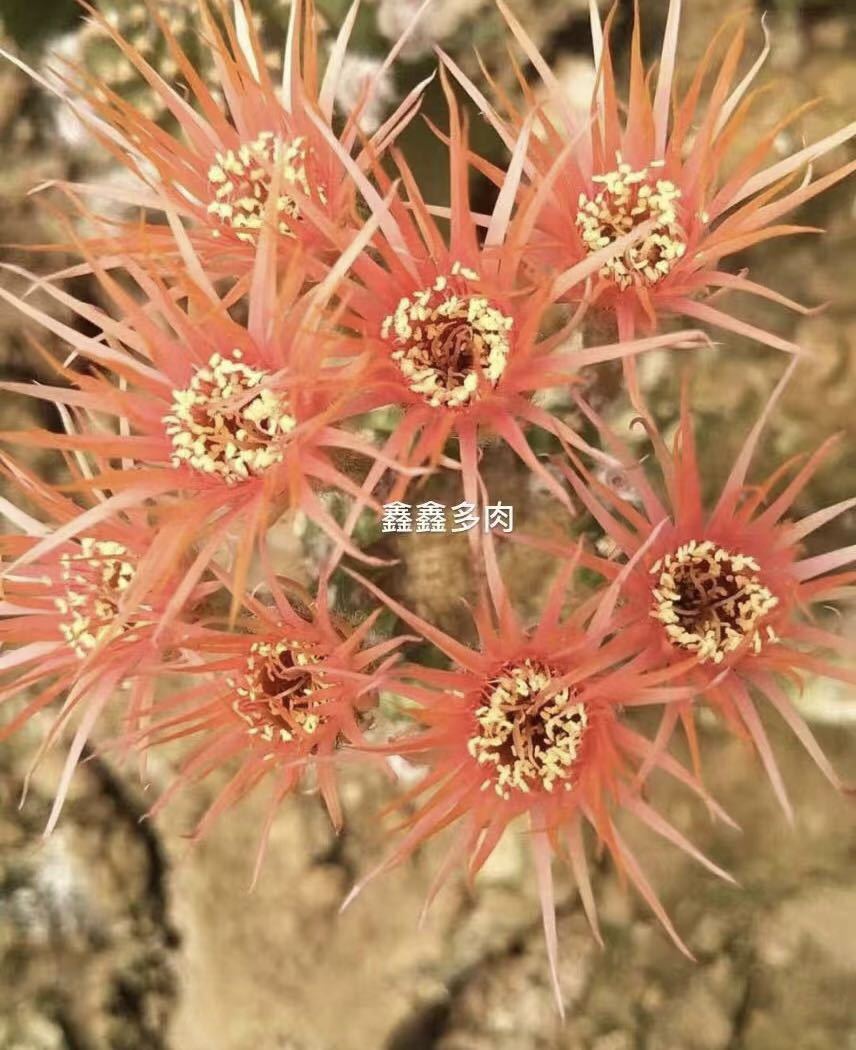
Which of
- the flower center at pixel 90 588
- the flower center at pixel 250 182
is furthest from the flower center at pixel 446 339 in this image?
the flower center at pixel 90 588

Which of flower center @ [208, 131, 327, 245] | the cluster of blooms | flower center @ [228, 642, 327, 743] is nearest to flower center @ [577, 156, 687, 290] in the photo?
A: the cluster of blooms

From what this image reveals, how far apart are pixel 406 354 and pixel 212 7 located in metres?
0.55

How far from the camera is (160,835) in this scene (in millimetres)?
843

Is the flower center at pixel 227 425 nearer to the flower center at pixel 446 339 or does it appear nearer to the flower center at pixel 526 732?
the flower center at pixel 446 339

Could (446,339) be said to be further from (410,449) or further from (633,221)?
(633,221)

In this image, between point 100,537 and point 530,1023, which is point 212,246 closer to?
point 100,537

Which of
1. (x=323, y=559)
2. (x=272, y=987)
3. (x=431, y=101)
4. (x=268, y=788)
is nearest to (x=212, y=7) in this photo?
(x=431, y=101)

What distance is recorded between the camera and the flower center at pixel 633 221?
1.85 feet

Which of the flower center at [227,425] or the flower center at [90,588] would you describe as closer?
the flower center at [227,425]

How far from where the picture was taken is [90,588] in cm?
61

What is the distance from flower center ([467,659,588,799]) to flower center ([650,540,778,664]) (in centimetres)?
8

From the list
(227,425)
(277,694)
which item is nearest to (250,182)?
(227,425)

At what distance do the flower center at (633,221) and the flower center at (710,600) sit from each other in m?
0.17

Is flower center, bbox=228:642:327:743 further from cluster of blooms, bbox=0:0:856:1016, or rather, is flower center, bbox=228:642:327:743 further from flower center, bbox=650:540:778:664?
flower center, bbox=650:540:778:664
